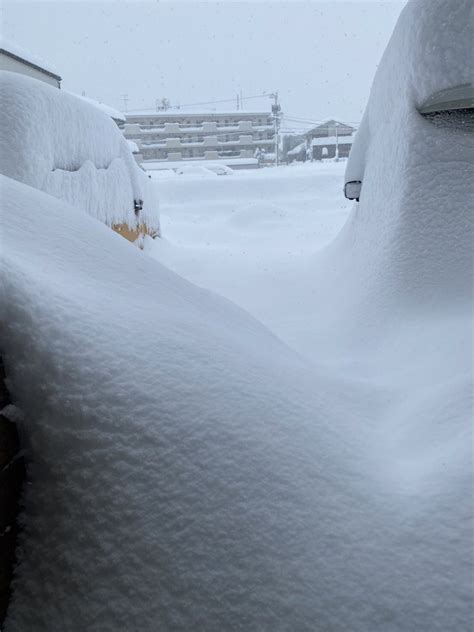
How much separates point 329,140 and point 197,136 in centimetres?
1271

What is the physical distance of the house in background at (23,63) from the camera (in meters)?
9.17

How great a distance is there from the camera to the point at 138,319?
125 centimetres

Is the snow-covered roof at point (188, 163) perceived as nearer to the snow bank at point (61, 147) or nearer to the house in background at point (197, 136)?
the house in background at point (197, 136)

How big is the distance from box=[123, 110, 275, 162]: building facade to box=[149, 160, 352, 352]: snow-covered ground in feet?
86.4

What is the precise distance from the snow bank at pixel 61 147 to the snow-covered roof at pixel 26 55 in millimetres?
6053

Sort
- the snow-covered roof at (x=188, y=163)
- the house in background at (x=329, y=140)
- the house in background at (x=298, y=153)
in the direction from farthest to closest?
the house in background at (x=298, y=153) → the house in background at (x=329, y=140) → the snow-covered roof at (x=188, y=163)

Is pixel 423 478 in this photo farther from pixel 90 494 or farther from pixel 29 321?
pixel 29 321

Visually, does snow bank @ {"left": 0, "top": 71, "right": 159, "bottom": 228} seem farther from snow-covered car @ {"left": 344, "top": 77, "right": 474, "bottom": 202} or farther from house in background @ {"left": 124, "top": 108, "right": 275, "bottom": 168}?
house in background @ {"left": 124, "top": 108, "right": 275, "bottom": 168}

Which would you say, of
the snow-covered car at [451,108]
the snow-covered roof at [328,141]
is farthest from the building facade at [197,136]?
the snow-covered car at [451,108]

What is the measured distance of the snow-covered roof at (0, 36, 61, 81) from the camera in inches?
361

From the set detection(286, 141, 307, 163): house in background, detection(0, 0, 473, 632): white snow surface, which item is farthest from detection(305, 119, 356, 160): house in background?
detection(0, 0, 473, 632): white snow surface

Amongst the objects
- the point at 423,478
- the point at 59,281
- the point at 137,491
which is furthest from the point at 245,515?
the point at 59,281

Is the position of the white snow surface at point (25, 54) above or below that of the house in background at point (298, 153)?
below

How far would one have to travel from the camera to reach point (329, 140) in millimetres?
37188
